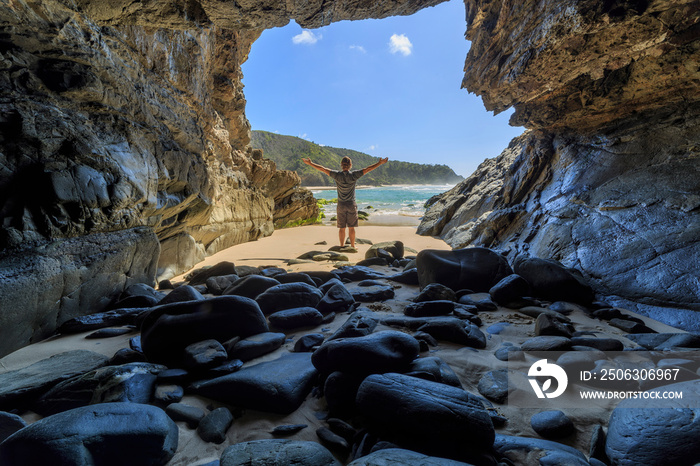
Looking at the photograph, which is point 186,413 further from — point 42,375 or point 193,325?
point 42,375

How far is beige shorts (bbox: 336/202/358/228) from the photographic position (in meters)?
6.97

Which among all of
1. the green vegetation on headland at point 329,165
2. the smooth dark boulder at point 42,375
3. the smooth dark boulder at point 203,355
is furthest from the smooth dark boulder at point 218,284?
the green vegetation on headland at point 329,165

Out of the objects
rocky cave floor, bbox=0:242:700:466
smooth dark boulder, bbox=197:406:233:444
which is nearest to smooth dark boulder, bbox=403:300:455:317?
rocky cave floor, bbox=0:242:700:466

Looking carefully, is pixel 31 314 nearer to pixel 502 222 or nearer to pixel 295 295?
pixel 295 295

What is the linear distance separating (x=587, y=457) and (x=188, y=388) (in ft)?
Result: 6.31

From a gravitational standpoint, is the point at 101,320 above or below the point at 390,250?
below

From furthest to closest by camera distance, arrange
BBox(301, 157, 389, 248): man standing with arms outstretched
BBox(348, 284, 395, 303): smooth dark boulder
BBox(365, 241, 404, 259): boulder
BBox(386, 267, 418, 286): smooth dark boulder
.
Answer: BBox(301, 157, 389, 248): man standing with arms outstretched, BBox(365, 241, 404, 259): boulder, BBox(386, 267, 418, 286): smooth dark boulder, BBox(348, 284, 395, 303): smooth dark boulder

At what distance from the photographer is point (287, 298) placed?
9.57ft

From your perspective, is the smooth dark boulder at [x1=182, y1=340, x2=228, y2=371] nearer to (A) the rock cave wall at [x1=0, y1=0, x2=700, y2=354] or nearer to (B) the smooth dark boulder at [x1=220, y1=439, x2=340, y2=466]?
(B) the smooth dark boulder at [x1=220, y1=439, x2=340, y2=466]

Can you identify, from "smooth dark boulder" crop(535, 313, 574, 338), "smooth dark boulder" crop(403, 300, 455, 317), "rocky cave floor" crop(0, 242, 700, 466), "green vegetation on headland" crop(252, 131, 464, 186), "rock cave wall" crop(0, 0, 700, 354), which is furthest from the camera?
"green vegetation on headland" crop(252, 131, 464, 186)

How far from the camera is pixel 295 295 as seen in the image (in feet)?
9.71

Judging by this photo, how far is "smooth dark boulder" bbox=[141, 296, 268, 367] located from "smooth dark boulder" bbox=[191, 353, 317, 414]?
0.43m

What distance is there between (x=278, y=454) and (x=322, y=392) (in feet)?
Answer: 1.77

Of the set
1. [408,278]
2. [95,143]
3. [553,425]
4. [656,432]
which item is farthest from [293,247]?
[656,432]
